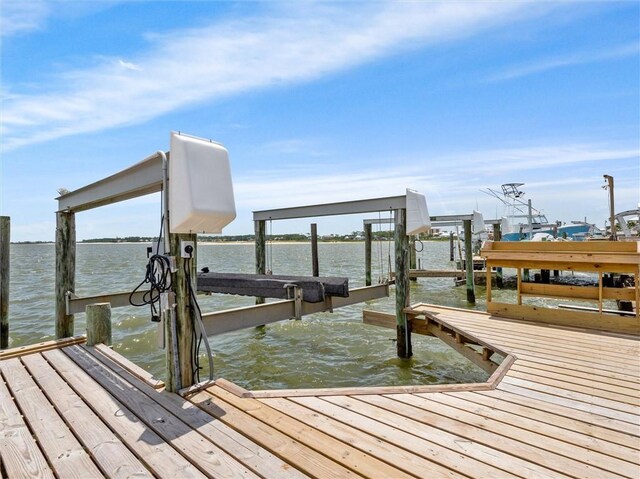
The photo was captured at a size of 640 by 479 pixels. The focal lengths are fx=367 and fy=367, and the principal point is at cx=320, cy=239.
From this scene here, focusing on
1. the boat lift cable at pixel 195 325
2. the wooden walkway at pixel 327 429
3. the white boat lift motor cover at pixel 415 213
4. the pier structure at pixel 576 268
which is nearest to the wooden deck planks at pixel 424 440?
the wooden walkway at pixel 327 429

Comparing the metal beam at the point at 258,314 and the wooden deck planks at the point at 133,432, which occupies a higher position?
the metal beam at the point at 258,314

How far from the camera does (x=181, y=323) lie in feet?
10.7

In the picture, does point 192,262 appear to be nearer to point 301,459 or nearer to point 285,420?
point 285,420

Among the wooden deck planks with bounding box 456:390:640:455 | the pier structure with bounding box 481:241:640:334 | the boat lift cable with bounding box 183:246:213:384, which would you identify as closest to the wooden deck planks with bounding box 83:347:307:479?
the boat lift cable with bounding box 183:246:213:384

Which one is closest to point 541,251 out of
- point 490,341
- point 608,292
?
point 608,292

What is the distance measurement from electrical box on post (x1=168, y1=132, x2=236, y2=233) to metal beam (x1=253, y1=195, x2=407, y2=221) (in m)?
3.92

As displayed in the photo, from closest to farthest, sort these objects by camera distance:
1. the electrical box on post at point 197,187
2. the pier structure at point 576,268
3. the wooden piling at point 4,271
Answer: the electrical box on post at point 197,187, the pier structure at point 576,268, the wooden piling at point 4,271

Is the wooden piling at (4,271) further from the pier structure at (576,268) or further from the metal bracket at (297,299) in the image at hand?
the pier structure at (576,268)

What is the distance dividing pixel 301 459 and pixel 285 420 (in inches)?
19.2

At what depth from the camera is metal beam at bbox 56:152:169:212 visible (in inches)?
137

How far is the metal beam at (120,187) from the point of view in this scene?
349 centimetres

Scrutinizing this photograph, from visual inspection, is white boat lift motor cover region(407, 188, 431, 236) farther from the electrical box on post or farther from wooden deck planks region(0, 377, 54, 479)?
wooden deck planks region(0, 377, 54, 479)

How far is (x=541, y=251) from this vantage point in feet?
19.2

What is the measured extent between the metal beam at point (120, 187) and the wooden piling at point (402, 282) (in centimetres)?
405
